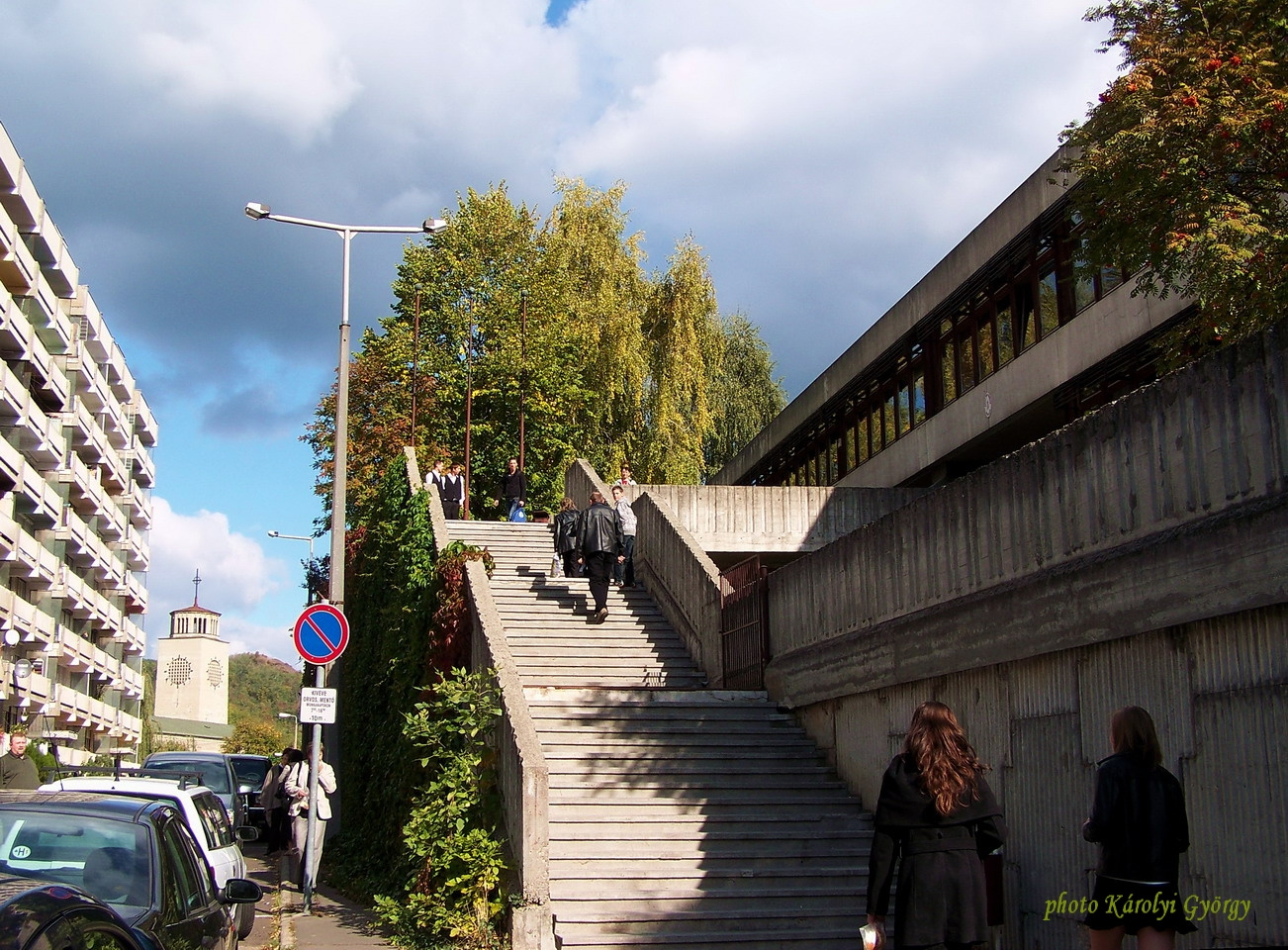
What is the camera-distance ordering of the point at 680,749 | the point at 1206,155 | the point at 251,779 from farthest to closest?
the point at 251,779 < the point at 680,749 < the point at 1206,155

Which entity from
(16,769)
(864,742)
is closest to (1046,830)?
(864,742)

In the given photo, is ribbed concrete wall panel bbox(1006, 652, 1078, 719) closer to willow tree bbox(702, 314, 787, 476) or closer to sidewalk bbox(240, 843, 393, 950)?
sidewalk bbox(240, 843, 393, 950)

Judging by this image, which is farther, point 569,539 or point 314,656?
point 569,539

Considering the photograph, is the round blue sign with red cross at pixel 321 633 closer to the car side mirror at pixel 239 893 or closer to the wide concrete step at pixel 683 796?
the wide concrete step at pixel 683 796

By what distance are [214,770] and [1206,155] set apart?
50.5 feet

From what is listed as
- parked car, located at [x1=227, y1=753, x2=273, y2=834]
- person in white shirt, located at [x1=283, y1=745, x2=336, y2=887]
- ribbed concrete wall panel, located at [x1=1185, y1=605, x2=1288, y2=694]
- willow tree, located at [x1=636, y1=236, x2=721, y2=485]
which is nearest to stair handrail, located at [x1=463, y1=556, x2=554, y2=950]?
person in white shirt, located at [x1=283, y1=745, x2=336, y2=887]

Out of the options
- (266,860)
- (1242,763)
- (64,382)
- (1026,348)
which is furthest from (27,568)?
(1242,763)

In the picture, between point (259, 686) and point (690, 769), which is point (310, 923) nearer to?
point (690, 769)

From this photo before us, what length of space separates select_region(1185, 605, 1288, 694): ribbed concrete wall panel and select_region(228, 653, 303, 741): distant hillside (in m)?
157

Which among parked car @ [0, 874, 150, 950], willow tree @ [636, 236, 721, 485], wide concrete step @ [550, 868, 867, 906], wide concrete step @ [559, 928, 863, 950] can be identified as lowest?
wide concrete step @ [559, 928, 863, 950]

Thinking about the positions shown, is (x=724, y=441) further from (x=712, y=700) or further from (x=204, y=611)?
(x=204, y=611)

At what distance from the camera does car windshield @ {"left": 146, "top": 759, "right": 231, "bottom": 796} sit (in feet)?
61.6

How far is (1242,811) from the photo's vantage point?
7.08m

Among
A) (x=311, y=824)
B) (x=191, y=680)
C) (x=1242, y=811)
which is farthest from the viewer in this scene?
(x=191, y=680)
